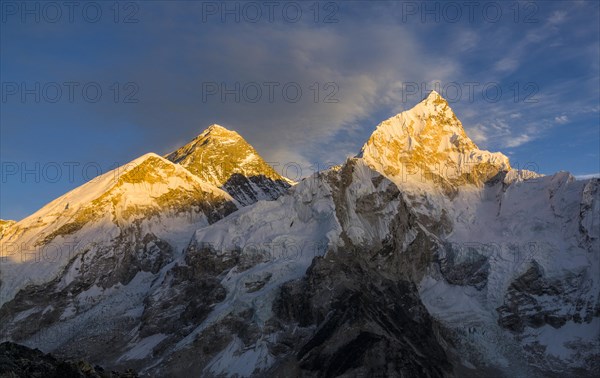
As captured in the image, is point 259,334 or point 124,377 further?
point 259,334

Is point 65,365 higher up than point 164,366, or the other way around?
point 164,366

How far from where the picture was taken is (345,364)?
178 meters

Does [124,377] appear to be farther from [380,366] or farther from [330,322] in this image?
[330,322]

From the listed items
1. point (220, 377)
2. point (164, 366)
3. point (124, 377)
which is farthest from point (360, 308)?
point (124, 377)

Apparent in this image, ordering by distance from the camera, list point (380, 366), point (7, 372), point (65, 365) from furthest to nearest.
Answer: point (380, 366) → point (65, 365) → point (7, 372)

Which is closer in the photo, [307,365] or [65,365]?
[65,365]

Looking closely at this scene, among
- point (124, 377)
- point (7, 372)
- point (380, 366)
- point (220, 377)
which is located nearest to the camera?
point (7, 372)

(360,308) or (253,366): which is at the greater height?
(360,308)

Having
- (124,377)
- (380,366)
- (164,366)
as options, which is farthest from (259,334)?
(124,377)

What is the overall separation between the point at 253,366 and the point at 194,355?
1812 cm

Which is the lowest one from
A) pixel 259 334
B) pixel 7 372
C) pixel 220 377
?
pixel 7 372

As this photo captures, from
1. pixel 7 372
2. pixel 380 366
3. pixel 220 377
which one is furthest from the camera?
pixel 220 377

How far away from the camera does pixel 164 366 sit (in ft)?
638

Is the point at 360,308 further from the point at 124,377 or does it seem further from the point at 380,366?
the point at 124,377
